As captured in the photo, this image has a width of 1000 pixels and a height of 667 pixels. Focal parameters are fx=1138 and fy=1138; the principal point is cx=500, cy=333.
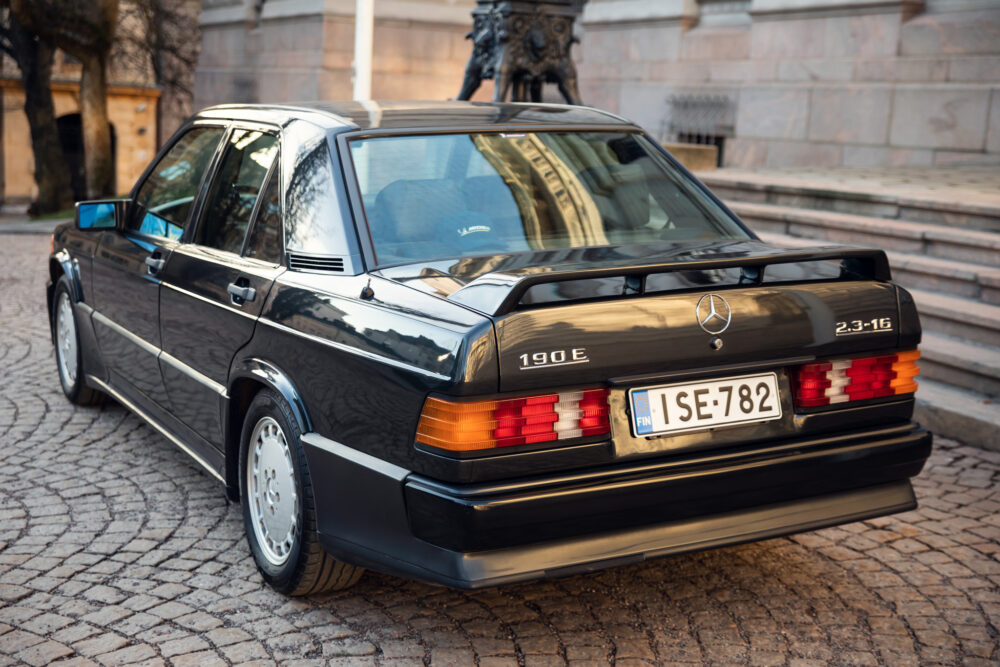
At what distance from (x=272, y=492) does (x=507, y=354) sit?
50.6 inches

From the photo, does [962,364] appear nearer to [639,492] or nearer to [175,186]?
[639,492]

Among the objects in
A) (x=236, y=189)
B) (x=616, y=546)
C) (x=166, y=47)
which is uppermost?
(x=166, y=47)

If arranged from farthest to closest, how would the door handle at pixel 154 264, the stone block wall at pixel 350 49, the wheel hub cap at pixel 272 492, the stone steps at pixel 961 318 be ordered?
the stone block wall at pixel 350 49
the stone steps at pixel 961 318
the door handle at pixel 154 264
the wheel hub cap at pixel 272 492

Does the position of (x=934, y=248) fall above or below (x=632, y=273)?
below

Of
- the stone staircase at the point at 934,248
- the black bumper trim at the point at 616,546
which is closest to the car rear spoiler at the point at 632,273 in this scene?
the black bumper trim at the point at 616,546

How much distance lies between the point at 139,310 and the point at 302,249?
59.3 inches

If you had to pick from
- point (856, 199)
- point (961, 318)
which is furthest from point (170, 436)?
point (856, 199)

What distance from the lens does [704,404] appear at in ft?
10.6

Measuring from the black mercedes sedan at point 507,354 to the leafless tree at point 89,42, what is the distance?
65.9 feet

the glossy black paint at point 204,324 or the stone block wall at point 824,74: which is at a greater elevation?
the stone block wall at point 824,74

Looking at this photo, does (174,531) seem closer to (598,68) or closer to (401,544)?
(401,544)

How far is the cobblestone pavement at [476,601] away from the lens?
11.3 feet

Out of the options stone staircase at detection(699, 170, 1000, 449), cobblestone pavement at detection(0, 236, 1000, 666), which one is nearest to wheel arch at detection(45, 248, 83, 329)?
cobblestone pavement at detection(0, 236, 1000, 666)

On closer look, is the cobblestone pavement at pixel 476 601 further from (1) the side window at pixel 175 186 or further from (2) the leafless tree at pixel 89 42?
(2) the leafless tree at pixel 89 42
